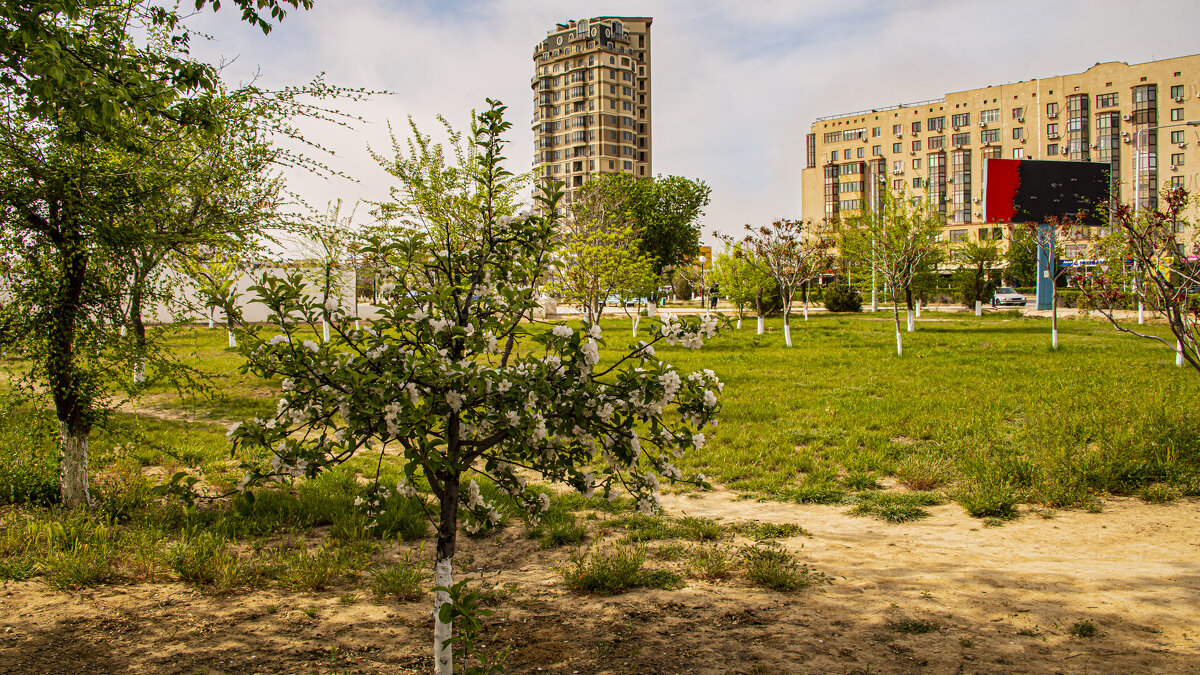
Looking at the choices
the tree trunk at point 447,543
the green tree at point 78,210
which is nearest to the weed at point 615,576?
the tree trunk at point 447,543

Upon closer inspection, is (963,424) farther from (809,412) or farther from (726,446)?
(726,446)

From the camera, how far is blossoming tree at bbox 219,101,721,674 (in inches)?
101

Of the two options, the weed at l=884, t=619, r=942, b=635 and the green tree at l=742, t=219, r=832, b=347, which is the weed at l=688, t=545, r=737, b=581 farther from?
the green tree at l=742, t=219, r=832, b=347

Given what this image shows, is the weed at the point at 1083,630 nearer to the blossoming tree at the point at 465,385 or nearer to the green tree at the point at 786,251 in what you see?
the blossoming tree at the point at 465,385

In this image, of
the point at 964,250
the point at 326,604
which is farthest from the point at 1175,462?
the point at 964,250

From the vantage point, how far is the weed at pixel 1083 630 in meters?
3.47

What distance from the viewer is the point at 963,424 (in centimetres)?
885

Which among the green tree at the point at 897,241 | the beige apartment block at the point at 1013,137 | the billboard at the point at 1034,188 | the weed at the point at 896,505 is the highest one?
the beige apartment block at the point at 1013,137

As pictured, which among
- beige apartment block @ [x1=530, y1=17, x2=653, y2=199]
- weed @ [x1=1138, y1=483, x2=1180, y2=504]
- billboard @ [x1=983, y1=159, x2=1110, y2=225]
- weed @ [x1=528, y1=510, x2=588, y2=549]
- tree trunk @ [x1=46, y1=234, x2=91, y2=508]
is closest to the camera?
tree trunk @ [x1=46, y1=234, x2=91, y2=508]

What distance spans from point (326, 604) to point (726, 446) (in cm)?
551

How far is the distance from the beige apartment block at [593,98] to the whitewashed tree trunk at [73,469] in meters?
85.0

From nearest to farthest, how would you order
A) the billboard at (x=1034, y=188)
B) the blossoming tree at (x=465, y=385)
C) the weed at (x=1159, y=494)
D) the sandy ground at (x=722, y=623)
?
the blossoming tree at (x=465, y=385)
the sandy ground at (x=722, y=623)
the weed at (x=1159, y=494)
the billboard at (x=1034, y=188)

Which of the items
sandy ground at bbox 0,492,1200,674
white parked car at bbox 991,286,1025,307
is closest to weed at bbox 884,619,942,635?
sandy ground at bbox 0,492,1200,674

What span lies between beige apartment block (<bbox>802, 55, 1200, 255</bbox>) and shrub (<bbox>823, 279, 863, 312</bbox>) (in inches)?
741
